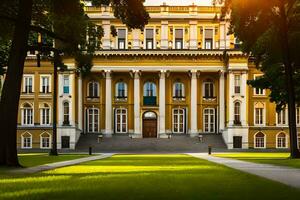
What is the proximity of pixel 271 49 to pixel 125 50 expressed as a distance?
44310 mm

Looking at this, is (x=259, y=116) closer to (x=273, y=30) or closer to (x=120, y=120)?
(x=120, y=120)

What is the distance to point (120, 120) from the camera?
3381 inches

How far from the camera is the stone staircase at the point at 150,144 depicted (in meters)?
75.1

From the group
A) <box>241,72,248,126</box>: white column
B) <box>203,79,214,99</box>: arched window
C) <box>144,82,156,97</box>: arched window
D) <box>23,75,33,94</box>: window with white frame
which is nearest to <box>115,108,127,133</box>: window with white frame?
<box>144,82,156,97</box>: arched window

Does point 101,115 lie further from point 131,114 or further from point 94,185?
point 94,185

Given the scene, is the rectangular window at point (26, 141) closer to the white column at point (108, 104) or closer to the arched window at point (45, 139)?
the arched window at point (45, 139)

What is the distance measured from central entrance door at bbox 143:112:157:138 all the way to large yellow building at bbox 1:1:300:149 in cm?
14

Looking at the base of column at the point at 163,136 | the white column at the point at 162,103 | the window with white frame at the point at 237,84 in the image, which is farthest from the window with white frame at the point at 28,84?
the window with white frame at the point at 237,84

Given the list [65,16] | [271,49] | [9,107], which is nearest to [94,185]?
[9,107]

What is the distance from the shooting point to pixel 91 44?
3167 centimetres

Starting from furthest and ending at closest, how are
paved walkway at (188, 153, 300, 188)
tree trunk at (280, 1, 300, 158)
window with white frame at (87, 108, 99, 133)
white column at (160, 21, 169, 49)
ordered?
window with white frame at (87, 108, 99, 133), white column at (160, 21, 169, 49), tree trunk at (280, 1, 300, 158), paved walkway at (188, 153, 300, 188)

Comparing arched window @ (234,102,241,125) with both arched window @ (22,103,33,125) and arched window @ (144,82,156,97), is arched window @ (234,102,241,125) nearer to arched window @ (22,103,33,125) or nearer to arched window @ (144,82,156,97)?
arched window @ (144,82,156,97)

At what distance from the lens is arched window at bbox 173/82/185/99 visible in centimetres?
8656

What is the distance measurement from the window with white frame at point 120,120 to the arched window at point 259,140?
17427 mm
